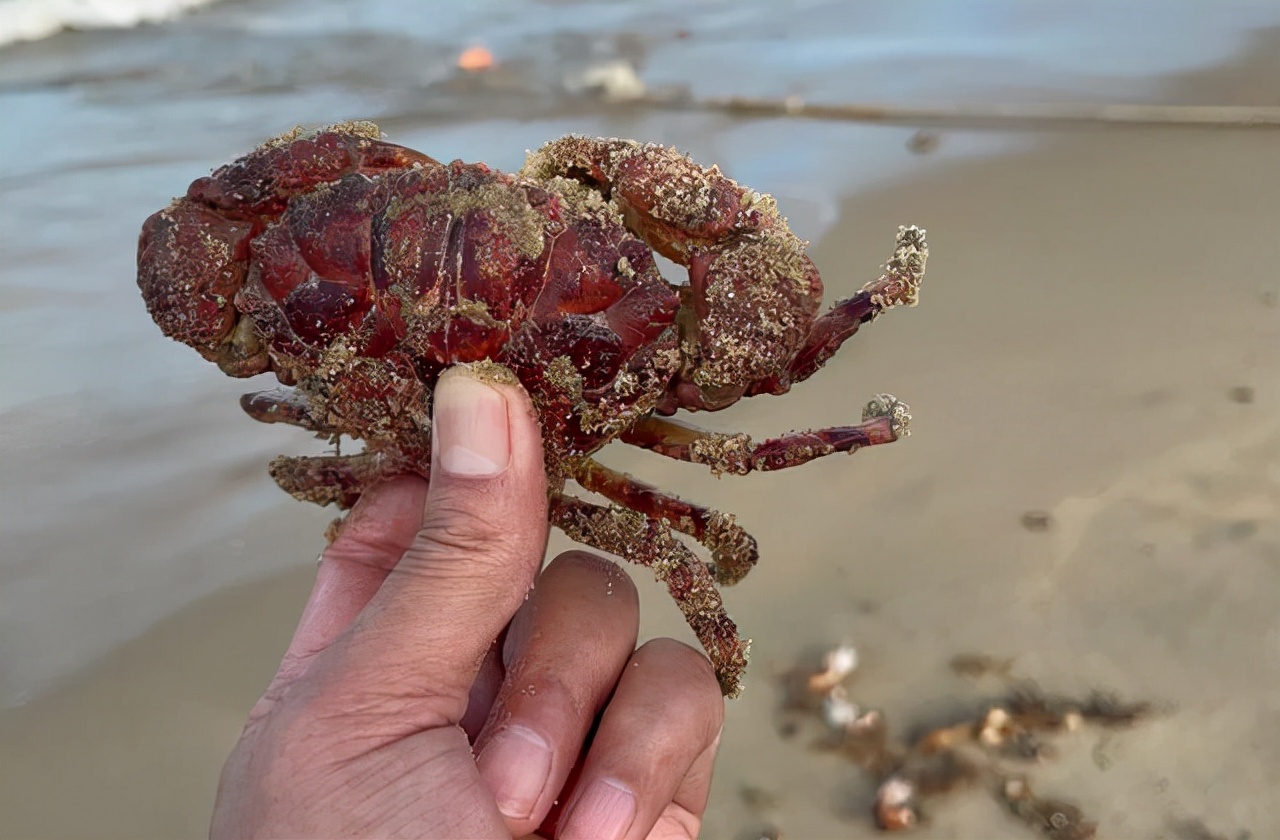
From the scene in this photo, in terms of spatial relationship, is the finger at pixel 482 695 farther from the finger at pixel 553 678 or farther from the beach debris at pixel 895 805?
the beach debris at pixel 895 805

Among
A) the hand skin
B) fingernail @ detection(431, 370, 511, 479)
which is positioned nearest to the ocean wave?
the hand skin

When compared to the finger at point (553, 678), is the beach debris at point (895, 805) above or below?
below

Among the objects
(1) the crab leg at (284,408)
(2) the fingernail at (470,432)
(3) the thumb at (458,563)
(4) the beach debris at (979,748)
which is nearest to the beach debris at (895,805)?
(4) the beach debris at (979,748)

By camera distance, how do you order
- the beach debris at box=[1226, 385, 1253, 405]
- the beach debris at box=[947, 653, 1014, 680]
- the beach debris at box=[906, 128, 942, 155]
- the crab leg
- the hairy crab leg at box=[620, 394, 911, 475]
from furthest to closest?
the beach debris at box=[906, 128, 942, 155], the beach debris at box=[1226, 385, 1253, 405], the beach debris at box=[947, 653, 1014, 680], the crab leg, the hairy crab leg at box=[620, 394, 911, 475]

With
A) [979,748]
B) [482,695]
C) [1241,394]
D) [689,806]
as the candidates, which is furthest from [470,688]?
[1241,394]

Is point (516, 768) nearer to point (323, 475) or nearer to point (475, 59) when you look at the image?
point (323, 475)

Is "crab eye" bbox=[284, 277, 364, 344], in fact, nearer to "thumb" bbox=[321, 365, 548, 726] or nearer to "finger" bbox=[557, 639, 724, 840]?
"thumb" bbox=[321, 365, 548, 726]
